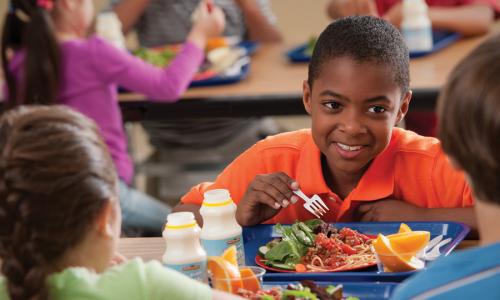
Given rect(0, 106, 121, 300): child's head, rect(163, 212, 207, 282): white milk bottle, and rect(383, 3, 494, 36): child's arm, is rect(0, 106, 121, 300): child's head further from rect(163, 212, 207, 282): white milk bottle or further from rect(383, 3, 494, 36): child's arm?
rect(383, 3, 494, 36): child's arm

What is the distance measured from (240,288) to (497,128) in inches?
20.7

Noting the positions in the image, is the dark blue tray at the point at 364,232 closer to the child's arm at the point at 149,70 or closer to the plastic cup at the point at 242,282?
the plastic cup at the point at 242,282

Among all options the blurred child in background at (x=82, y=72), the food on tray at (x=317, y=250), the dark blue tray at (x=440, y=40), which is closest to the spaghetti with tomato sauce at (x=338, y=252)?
Answer: the food on tray at (x=317, y=250)

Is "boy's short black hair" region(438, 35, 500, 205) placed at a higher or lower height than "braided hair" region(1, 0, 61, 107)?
higher

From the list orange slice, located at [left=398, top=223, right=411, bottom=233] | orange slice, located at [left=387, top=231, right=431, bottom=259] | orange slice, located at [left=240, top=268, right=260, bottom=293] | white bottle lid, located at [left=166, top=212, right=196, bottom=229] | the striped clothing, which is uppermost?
the striped clothing

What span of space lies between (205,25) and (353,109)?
1.44 meters

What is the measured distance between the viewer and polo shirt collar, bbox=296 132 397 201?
184 centimetres

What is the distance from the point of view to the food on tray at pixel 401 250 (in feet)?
4.80

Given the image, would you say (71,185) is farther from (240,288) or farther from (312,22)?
(312,22)

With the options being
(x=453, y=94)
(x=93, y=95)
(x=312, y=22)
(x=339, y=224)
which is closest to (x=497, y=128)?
(x=453, y=94)

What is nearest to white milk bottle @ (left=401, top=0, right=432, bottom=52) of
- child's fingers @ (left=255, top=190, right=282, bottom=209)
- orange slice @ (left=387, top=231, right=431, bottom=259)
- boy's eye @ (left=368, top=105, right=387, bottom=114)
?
boy's eye @ (left=368, top=105, right=387, bottom=114)

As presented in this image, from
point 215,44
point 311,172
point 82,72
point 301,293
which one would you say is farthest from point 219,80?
point 301,293

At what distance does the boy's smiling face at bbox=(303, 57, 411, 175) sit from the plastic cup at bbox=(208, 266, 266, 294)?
0.43 metres

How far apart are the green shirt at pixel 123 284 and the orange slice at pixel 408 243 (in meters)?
0.43
